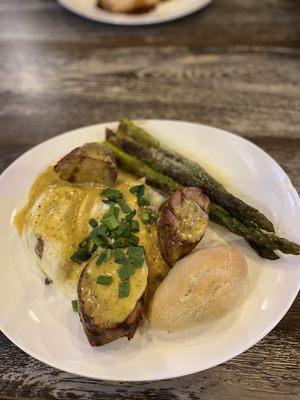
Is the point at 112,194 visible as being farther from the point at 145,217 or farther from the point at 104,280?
the point at 104,280

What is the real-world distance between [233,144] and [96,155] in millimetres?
→ 820

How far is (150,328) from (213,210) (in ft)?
2.32

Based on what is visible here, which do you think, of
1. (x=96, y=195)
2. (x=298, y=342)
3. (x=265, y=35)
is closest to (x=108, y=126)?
(x=96, y=195)

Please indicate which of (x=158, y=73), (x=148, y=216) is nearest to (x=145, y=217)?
(x=148, y=216)

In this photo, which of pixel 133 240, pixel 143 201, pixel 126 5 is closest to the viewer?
Result: pixel 133 240

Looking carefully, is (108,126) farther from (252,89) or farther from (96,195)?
(252,89)

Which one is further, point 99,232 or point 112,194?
point 112,194

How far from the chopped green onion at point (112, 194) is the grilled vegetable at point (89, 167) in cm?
16

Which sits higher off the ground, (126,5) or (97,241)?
(126,5)

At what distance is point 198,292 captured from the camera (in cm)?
180

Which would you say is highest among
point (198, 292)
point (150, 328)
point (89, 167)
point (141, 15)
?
point (141, 15)

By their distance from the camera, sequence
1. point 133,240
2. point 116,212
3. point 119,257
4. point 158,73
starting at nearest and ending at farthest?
point 119,257 < point 133,240 < point 116,212 < point 158,73

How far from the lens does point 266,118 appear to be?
315cm

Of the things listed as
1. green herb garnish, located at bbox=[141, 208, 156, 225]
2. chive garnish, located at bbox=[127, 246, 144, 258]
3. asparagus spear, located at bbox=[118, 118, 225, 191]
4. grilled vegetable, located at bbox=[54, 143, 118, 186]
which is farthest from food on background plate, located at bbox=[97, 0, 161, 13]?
chive garnish, located at bbox=[127, 246, 144, 258]
